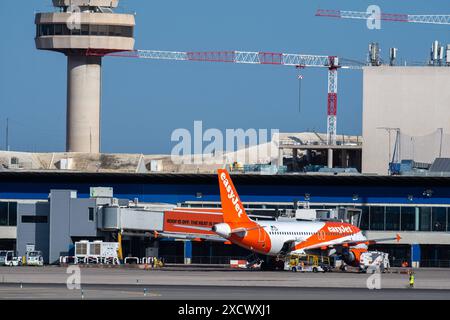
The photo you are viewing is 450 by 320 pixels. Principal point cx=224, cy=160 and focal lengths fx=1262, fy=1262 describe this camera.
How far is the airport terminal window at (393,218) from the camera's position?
452 ft

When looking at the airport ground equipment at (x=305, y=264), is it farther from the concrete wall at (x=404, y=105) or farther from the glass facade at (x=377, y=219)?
the concrete wall at (x=404, y=105)

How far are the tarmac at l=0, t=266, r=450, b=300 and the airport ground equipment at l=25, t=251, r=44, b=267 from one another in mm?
7474

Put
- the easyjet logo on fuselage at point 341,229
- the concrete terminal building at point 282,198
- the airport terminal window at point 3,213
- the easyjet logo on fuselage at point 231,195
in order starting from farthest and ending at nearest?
the concrete terminal building at point 282,198 < the airport terminal window at point 3,213 < the easyjet logo on fuselage at point 341,229 < the easyjet logo on fuselage at point 231,195

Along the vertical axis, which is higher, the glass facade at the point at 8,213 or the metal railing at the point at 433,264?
the glass facade at the point at 8,213

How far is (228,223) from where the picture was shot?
360ft

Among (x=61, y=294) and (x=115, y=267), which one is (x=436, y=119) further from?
(x=61, y=294)

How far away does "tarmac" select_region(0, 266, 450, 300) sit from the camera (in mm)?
79688

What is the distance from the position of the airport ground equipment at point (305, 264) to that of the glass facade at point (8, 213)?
35277mm

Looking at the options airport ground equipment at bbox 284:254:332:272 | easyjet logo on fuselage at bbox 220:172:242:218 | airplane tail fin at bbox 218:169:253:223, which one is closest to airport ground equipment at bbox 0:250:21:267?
airplane tail fin at bbox 218:169:253:223

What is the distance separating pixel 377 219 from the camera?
138 m

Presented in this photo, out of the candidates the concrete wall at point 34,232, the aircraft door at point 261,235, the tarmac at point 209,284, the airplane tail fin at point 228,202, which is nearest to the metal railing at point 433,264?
the tarmac at point 209,284
